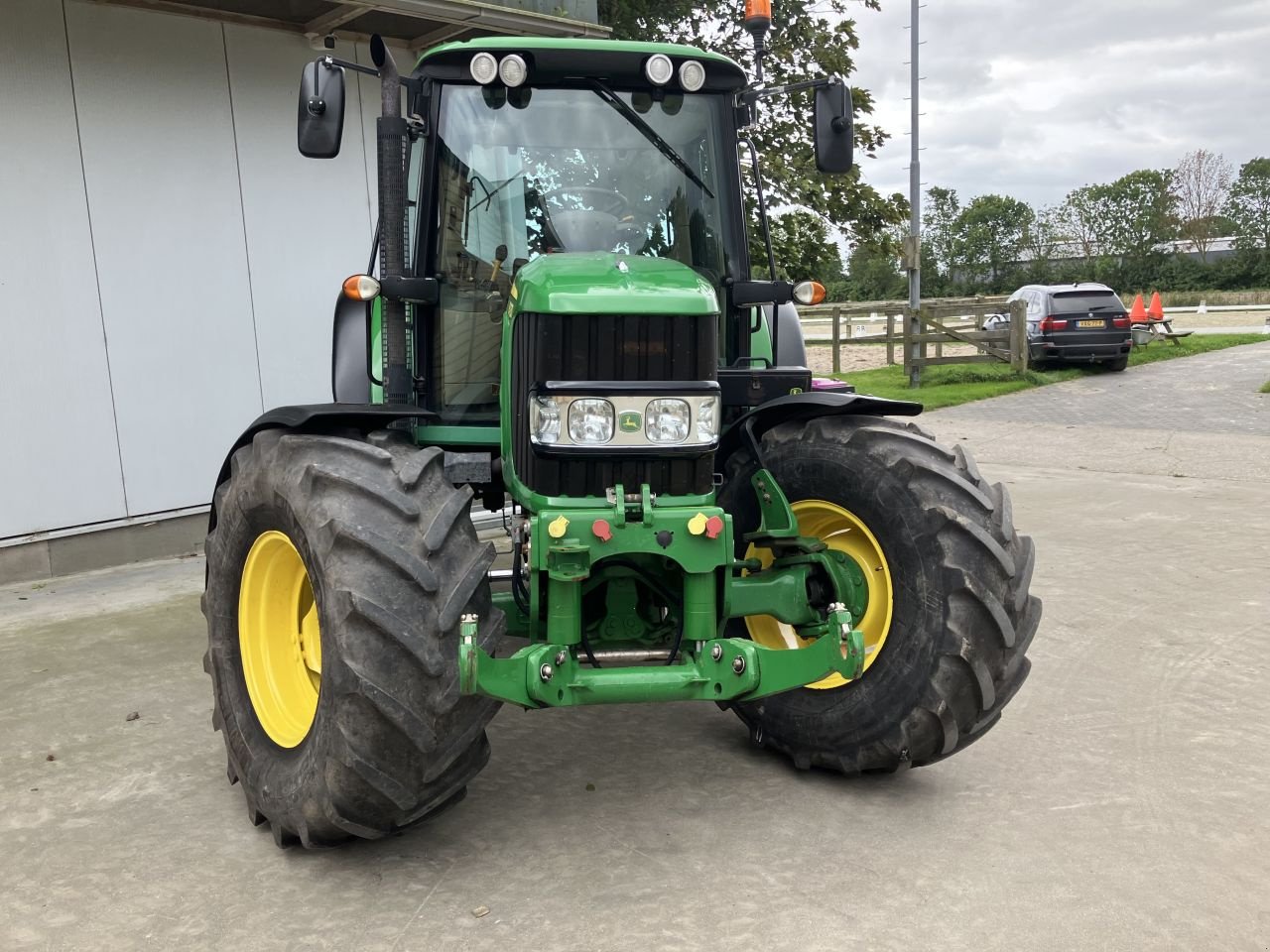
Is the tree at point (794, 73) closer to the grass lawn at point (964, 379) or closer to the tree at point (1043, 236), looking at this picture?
the grass lawn at point (964, 379)

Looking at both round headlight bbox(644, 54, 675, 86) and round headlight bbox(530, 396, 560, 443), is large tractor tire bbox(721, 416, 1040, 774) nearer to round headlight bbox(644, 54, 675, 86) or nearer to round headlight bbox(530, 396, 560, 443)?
round headlight bbox(530, 396, 560, 443)

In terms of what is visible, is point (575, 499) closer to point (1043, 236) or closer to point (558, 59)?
point (558, 59)

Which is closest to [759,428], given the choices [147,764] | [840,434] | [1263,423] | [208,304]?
[840,434]

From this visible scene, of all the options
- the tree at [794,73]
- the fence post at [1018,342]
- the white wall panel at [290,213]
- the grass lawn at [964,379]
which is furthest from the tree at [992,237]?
the white wall panel at [290,213]

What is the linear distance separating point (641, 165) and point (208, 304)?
14.9ft

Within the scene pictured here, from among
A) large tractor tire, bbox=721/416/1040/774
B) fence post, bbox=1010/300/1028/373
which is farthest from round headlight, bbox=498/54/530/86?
fence post, bbox=1010/300/1028/373

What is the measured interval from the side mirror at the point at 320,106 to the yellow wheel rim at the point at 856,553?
2.06 m

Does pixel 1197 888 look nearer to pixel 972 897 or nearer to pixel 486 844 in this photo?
pixel 972 897

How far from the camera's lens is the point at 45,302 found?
6.95 meters

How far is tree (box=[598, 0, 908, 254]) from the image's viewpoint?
11688 millimetres

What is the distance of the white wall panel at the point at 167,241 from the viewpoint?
7.19 meters

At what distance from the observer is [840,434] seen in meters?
3.84

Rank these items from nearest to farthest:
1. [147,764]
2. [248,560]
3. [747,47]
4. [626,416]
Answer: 1. [626,416]
2. [248,560]
3. [147,764]
4. [747,47]

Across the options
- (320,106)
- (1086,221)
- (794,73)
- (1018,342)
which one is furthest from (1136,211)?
(320,106)
